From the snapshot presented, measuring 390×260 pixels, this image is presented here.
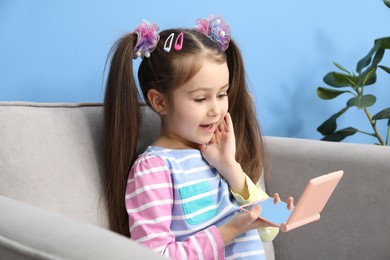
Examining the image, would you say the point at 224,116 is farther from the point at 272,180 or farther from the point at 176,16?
the point at 176,16

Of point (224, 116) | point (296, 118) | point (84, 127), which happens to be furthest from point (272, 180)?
point (296, 118)

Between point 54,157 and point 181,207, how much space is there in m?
0.27

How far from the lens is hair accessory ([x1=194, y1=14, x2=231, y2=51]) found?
1.36m

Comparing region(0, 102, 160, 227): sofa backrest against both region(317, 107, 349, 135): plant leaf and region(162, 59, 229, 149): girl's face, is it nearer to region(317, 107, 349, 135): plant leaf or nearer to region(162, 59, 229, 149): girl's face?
region(162, 59, 229, 149): girl's face

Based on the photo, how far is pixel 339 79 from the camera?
6.49 ft

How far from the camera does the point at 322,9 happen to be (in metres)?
2.08

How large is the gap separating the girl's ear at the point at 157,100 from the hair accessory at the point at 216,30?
0.18 m

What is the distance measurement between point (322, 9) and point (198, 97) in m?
0.98

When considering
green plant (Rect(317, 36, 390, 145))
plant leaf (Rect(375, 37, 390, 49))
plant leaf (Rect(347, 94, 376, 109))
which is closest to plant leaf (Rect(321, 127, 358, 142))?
green plant (Rect(317, 36, 390, 145))

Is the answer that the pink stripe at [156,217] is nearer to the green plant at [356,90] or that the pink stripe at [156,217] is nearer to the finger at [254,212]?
the finger at [254,212]

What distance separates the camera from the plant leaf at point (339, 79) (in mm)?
1967

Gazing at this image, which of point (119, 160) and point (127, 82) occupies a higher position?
point (127, 82)

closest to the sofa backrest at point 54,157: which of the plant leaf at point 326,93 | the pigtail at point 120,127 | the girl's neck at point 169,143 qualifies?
the pigtail at point 120,127

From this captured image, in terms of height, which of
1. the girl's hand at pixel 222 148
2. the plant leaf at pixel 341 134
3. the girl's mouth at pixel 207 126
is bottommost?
the plant leaf at pixel 341 134
